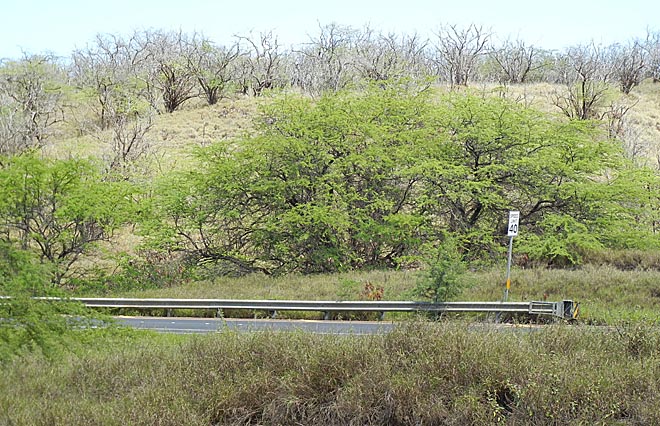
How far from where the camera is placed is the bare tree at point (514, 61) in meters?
69.8

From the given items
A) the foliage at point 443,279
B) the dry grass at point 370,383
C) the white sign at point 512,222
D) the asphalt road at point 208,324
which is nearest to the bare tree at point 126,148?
the asphalt road at point 208,324

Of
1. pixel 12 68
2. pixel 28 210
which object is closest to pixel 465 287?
pixel 28 210

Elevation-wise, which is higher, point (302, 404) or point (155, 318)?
point (302, 404)

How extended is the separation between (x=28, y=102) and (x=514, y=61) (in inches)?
1834

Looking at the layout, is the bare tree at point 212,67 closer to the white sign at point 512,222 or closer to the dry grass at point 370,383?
the white sign at point 512,222

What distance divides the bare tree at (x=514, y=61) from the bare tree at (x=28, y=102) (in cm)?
4273

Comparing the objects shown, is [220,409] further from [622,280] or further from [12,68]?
[12,68]

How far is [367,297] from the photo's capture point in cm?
1925

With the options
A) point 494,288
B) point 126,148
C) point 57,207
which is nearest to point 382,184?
point 494,288

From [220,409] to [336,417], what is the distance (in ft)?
3.77

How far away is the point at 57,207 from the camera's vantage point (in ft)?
83.0

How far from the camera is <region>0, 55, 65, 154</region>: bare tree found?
45.1 m

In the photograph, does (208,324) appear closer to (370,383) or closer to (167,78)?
(370,383)

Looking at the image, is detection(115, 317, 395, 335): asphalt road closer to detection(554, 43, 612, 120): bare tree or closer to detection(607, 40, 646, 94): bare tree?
detection(554, 43, 612, 120): bare tree
